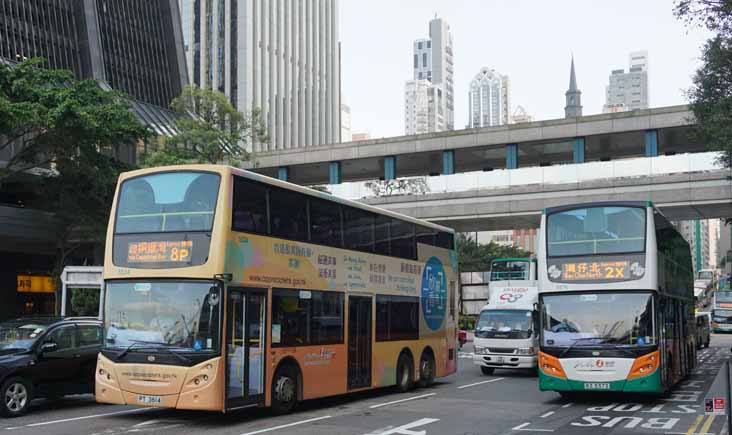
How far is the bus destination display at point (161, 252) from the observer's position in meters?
13.4

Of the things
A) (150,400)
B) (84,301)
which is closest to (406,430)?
(150,400)

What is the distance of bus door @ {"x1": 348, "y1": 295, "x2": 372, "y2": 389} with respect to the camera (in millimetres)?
17469

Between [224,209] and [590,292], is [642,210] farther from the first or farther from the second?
[224,209]

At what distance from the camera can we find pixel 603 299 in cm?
1684

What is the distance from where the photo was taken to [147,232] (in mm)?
13750

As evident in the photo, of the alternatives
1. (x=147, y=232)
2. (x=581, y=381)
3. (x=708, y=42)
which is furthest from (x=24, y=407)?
(x=708, y=42)

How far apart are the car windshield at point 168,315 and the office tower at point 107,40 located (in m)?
41.2

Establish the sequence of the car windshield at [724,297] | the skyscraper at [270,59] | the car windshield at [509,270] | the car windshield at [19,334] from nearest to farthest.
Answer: the car windshield at [19,334] < the car windshield at [509,270] < the car windshield at [724,297] < the skyscraper at [270,59]

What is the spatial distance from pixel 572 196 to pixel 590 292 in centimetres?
2058

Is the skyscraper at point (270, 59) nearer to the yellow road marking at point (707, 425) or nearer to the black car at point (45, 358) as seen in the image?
the black car at point (45, 358)

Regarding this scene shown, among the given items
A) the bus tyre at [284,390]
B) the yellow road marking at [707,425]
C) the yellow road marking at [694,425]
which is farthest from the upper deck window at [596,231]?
the bus tyre at [284,390]

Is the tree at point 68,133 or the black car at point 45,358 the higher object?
the tree at point 68,133

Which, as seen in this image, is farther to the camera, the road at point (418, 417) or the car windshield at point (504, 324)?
the car windshield at point (504, 324)

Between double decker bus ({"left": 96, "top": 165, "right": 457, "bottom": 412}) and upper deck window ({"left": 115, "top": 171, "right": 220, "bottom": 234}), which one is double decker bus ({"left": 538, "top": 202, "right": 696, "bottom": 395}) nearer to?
double decker bus ({"left": 96, "top": 165, "right": 457, "bottom": 412})
